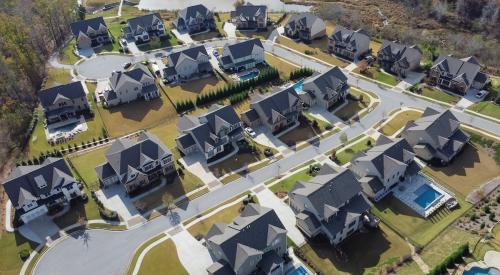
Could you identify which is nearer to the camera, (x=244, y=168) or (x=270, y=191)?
(x=270, y=191)

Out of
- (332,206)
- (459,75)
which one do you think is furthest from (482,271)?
(459,75)

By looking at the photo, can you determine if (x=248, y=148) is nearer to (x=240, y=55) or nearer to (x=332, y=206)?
(x=332, y=206)

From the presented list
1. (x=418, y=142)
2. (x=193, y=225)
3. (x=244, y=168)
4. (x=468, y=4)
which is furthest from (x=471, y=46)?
(x=193, y=225)

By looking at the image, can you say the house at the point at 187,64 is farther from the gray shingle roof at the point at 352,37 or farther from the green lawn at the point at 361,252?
the green lawn at the point at 361,252

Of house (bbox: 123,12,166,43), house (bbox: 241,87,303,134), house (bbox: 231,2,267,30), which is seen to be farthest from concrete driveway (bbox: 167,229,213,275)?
house (bbox: 231,2,267,30)

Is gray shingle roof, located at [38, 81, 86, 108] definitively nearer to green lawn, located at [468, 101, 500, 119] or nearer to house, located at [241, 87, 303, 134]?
house, located at [241, 87, 303, 134]

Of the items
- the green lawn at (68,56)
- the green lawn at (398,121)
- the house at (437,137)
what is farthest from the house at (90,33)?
the house at (437,137)

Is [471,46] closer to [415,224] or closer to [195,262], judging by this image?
[415,224]
